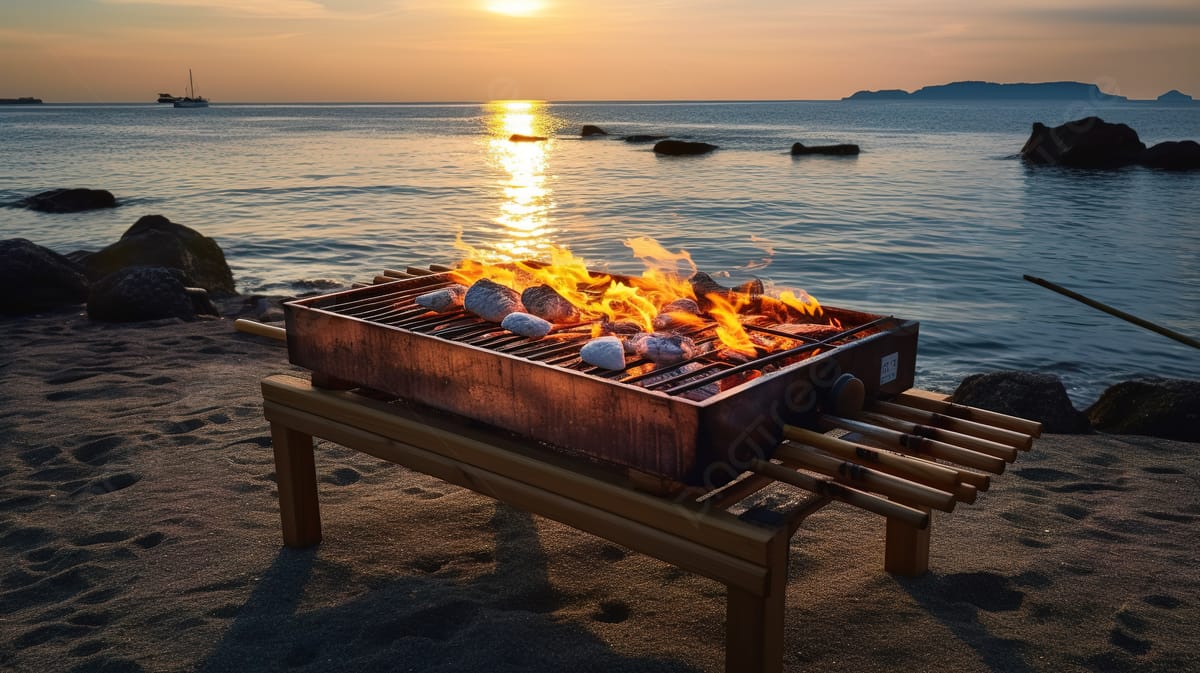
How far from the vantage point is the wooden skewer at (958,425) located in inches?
99.2

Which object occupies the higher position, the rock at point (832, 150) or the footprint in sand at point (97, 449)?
the rock at point (832, 150)

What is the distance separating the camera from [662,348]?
9.10 ft

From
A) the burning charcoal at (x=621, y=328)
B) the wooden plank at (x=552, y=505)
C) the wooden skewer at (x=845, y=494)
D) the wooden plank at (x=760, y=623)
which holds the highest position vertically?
the burning charcoal at (x=621, y=328)

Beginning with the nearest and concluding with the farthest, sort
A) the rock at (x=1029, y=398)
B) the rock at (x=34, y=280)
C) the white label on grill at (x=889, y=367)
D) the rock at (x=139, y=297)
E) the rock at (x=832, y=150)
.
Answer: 1. the white label on grill at (x=889, y=367)
2. the rock at (x=1029, y=398)
3. the rock at (x=139, y=297)
4. the rock at (x=34, y=280)
5. the rock at (x=832, y=150)

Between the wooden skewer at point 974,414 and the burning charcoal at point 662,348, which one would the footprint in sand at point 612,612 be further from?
the wooden skewer at point 974,414

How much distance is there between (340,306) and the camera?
355 cm

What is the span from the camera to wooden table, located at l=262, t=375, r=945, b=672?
2.23 meters

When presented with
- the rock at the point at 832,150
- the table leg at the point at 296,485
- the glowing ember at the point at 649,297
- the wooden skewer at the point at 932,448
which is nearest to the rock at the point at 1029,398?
the glowing ember at the point at 649,297

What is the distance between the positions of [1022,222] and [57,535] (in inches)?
849

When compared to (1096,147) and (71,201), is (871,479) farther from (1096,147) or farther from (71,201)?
(1096,147)

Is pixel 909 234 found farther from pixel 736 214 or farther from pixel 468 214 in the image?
pixel 468 214

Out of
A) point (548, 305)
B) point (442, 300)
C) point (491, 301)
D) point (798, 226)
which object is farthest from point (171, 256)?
point (798, 226)

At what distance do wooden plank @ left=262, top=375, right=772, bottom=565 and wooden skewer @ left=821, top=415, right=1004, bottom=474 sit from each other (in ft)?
1.66

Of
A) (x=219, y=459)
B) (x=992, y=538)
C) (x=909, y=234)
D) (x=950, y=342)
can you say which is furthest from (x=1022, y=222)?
(x=219, y=459)
